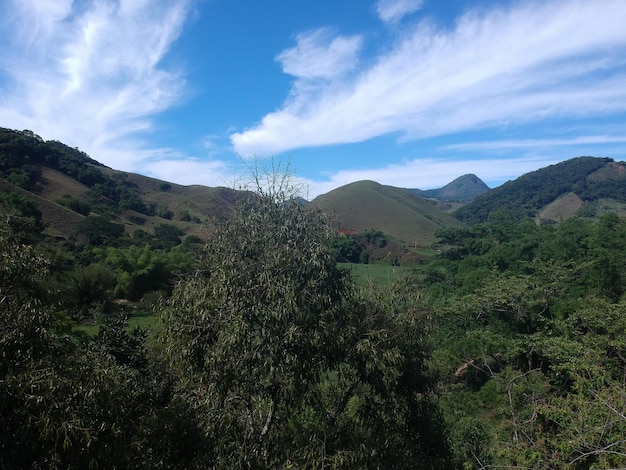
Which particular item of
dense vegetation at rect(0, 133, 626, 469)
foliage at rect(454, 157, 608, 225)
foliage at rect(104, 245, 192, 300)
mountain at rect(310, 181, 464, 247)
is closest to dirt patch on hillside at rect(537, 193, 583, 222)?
foliage at rect(454, 157, 608, 225)

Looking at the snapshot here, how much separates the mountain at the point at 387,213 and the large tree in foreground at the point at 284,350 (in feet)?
278

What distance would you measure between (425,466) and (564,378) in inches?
417

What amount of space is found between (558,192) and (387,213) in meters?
75.1

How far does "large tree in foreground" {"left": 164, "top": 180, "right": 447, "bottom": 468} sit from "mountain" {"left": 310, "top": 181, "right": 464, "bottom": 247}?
8475cm

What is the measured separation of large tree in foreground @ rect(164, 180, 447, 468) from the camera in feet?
18.3

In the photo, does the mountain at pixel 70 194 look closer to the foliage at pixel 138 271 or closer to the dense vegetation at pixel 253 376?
the foliage at pixel 138 271

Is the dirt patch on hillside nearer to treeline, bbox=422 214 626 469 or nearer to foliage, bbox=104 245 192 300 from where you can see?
treeline, bbox=422 214 626 469

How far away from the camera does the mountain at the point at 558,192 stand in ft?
423

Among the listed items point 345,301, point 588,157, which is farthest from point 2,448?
point 588,157

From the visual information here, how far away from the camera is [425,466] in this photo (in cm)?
686

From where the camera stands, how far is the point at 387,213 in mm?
117688

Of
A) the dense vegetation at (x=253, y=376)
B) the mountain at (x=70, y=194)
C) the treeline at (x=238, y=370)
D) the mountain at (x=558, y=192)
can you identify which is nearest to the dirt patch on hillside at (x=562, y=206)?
the mountain at (x=558, y=192)

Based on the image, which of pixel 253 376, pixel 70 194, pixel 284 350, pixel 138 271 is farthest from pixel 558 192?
pixel 253 376

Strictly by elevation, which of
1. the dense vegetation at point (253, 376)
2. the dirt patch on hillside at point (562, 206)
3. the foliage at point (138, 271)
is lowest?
the foliage at point (138, 271)
